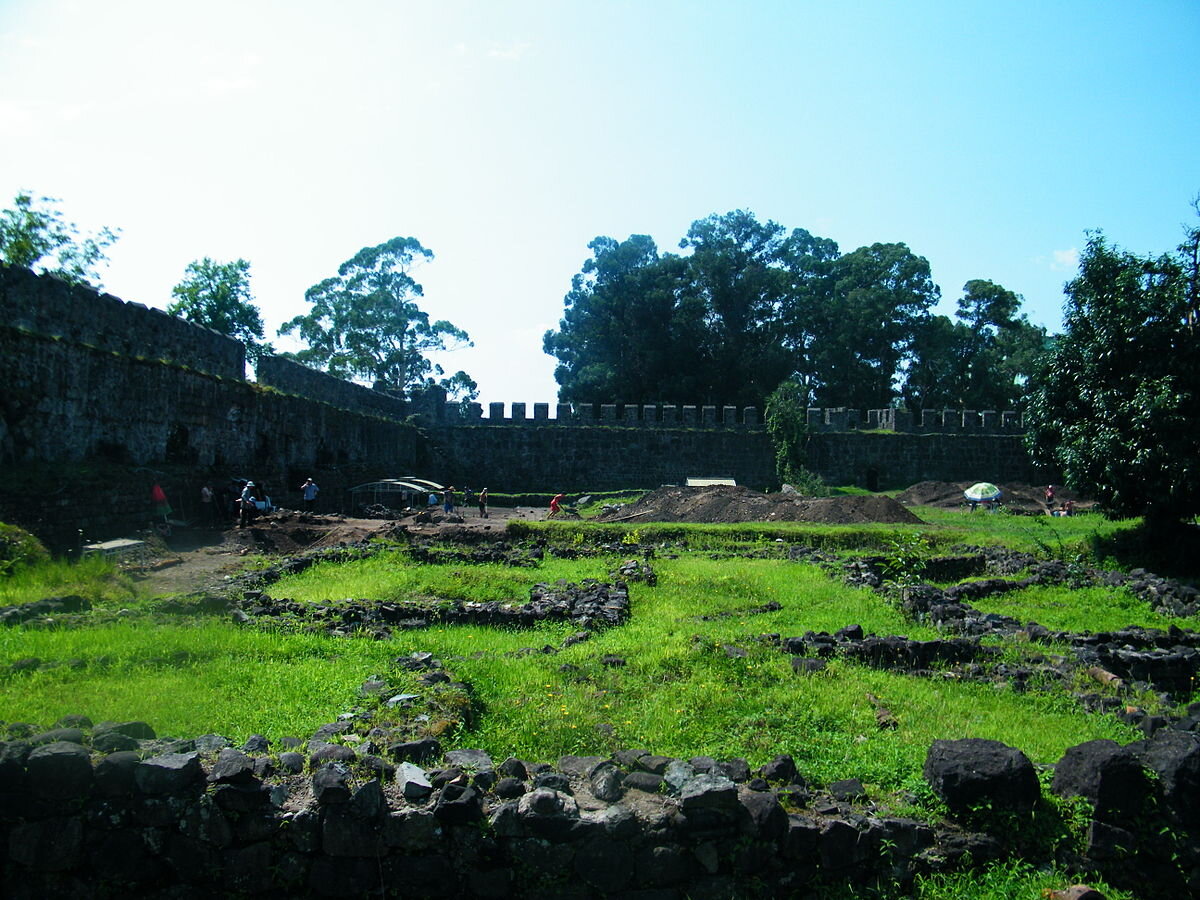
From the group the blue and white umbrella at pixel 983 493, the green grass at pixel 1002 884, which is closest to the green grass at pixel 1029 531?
the blue and white umbrella at pixel 983 493

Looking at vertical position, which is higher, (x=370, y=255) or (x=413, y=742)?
(x=370, y=255)

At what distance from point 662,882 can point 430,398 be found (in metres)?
27.8

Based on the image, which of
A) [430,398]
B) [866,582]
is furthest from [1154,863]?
[430,398]

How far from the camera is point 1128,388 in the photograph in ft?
38.7

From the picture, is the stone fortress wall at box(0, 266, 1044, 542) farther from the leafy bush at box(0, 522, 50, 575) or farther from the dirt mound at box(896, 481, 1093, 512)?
the leafy bush at box(0, 522, 50, 575)

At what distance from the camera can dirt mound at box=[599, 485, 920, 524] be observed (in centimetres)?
1875

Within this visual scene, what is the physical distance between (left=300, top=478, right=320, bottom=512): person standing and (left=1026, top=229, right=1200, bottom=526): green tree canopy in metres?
15.2

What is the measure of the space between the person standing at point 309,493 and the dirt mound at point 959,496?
16699mm

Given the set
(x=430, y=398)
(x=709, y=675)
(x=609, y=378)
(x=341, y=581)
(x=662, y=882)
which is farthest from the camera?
(x=609, y=378)

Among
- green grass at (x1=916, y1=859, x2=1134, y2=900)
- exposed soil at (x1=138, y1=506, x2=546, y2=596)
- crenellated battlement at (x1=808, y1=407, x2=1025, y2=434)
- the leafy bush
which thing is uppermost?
crenellated battlement at (x1=808, y1=407, x2=1025, y2=434)

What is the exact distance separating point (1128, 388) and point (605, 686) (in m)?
9.69

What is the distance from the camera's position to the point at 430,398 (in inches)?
1199

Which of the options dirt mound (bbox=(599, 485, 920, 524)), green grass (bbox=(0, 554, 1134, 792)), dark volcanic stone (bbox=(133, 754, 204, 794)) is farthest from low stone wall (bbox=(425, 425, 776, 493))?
dark volcanic stone (bbox=(133, 754, 204, 794))

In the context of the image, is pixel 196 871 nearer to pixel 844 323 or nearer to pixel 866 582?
pixel 866 582
